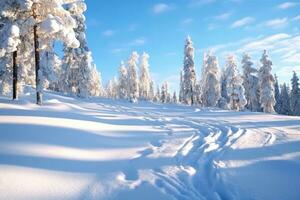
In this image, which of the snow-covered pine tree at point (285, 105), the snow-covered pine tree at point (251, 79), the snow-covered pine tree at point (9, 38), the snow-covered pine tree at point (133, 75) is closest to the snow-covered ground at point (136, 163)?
the snow-covered pine tree at point (9, 38)

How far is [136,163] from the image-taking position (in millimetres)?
11836

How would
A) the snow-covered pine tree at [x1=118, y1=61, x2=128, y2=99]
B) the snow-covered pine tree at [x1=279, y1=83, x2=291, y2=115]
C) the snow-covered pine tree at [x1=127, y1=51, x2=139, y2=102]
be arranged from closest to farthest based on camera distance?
the snow-covered pine tree at [x1=279, y1=83, x2=291, y2=115], the snow-covered pine tree at [x1=127, y1=51, x2=139, y2=102], the snow-covered pine tree at [x1=118, y1=61, x2=128, y2=99]

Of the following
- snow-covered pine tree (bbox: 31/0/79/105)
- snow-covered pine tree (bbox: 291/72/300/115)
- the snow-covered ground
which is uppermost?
snow-covered pine tree (bbox: 31/0/79/105)

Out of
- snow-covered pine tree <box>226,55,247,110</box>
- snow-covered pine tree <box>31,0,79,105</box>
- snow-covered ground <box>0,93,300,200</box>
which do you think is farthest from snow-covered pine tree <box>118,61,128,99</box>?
snow-covered ground <box>0,93,300,200</box>

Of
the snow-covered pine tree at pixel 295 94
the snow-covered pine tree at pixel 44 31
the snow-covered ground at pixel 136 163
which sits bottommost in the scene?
the snow-covered ground at pixel 136 163

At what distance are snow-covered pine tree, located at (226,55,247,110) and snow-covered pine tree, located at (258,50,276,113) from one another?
12.7 feet

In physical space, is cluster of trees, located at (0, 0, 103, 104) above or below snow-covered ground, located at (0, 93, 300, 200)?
above

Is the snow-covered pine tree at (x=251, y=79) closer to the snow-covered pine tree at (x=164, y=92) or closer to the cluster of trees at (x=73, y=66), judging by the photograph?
the cluster of trees at (x=73, y=66)

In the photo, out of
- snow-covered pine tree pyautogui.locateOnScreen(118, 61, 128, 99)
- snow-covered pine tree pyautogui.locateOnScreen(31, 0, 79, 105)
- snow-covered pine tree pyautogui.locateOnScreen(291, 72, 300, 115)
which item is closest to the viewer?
snow-covered pine tree pyautogui.locateOnScreen(31, 0, 79, 105)

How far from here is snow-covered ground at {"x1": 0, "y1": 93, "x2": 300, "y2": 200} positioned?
909cm

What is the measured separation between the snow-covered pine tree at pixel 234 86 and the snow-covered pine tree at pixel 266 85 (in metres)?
3.88

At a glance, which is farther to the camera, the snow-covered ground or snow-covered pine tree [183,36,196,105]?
snow-covered pine tree [183,36,196,105]

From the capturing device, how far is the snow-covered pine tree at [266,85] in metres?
59.0

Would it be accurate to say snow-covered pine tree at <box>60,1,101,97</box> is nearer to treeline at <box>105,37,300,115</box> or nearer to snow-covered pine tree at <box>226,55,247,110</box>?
treeline at <box>105,37,300,115</box>
